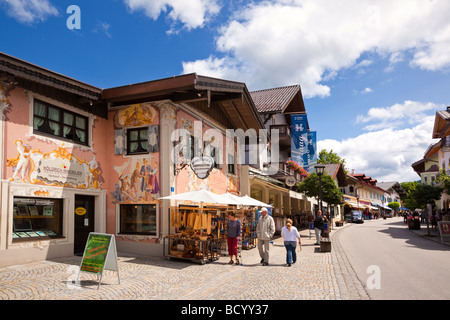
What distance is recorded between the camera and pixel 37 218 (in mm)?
10828

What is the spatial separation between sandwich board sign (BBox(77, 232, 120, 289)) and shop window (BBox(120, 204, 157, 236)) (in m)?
4.86

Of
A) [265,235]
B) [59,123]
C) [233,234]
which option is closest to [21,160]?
[59,123]

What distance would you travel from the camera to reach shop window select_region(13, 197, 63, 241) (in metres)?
10.2

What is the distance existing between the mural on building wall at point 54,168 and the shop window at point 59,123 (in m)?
0.62

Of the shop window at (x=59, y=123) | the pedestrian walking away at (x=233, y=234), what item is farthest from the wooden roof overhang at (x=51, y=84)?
the pedestrian walking away at (x=233, y=234)

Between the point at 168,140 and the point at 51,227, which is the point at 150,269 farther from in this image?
the point at 168,140

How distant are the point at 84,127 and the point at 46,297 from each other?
7531mm

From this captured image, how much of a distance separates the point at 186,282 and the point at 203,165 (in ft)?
17.7

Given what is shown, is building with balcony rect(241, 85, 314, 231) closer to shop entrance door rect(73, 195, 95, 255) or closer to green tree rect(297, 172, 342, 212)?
green tree rect(297, 172, 342, 212)

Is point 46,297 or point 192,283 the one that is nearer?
point 46,297

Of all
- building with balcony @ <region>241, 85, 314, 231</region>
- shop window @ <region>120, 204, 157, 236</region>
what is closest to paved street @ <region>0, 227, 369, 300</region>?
shop window @ <region>120, 204, 157, 236</region>

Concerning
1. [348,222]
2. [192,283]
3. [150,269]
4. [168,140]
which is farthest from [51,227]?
[348,222]

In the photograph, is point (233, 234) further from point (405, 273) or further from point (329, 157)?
point (329, 157)
